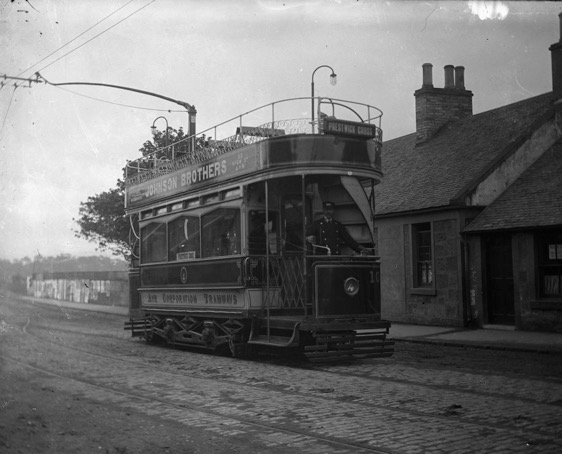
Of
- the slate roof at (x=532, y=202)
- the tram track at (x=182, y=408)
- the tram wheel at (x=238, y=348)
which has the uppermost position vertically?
the slate roof at (x=532, y=202)

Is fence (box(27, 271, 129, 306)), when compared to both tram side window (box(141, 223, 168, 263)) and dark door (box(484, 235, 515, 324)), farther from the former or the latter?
dark door (box(484, 235, 515, 324))

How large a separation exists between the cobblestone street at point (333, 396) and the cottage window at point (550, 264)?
11.2ft

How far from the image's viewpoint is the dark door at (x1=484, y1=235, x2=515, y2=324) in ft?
54.7

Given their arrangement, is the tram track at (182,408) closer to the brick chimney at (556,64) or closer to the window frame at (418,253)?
the window frame at (418,253)

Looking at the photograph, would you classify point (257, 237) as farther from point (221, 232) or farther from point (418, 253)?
point (418, 253)

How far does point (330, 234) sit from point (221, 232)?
7.51 feet

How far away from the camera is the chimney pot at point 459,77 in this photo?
78.6 feet

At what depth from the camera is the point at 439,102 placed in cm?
2364

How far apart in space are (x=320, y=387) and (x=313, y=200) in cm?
430

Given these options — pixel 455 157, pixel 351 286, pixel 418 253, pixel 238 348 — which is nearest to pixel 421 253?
pixel 418 253

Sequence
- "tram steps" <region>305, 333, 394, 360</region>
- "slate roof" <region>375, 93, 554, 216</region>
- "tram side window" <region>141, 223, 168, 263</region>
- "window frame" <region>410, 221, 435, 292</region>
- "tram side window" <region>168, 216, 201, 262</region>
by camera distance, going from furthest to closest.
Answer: "window frame" <region>410, 221, 435, 292</region>
"slate roof" <region>375, 93, 554, 216</region>
"tram side window" <region>141, 223, 168, 263</region>
"tram side window" <region>168, 216, 201, 262</region>
"tram steps" <region>305, 333, 394, 360</region>

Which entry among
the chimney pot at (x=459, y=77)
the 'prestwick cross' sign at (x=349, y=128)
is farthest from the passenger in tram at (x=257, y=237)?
the chimney pot at (x=459, y=77)

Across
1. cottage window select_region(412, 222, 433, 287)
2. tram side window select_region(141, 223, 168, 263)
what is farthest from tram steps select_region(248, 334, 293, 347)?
cottage window select_region(412, 222, 433, 287)

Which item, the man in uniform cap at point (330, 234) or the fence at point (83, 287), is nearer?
the man in uniform cap at point (330, 234)
